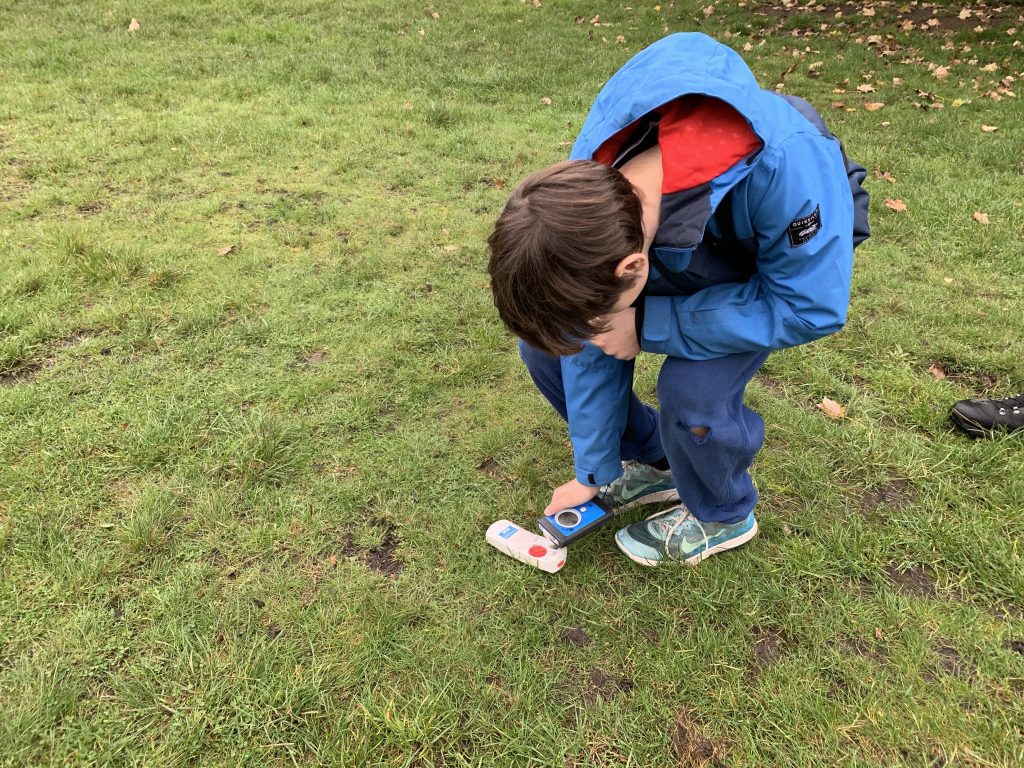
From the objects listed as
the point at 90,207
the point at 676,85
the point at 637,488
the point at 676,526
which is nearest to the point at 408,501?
the point at 637,488

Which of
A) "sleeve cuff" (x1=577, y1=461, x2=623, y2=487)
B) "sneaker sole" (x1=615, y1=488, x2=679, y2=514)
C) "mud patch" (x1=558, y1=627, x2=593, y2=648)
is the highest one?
"sleeve cuff" (x1=577, y1=461, x2=623, y2=487)

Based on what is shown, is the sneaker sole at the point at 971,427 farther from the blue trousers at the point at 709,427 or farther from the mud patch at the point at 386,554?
the mud patch at the point at 386,554

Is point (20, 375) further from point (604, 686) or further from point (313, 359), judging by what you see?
point (604, 686)

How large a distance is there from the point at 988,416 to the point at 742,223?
64.1 inches

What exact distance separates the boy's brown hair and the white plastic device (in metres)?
0.88

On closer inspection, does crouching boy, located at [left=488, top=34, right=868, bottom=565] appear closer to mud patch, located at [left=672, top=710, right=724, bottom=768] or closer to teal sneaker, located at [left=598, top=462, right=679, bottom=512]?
teal sneaker, located at [left=598, top=462, right=679, bottom=512]

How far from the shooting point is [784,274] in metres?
1.47

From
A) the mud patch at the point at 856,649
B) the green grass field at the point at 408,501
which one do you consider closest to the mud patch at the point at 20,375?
the green grass field at the point at 408,501

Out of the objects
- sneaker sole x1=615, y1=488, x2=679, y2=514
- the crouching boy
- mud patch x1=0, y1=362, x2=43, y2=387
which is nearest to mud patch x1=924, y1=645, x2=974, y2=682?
the crouching boy

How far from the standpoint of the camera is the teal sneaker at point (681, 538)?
6.64 ft

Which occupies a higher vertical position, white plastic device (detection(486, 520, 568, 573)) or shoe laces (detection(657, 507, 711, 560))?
white plastic device (detection(486, 520, 568, 573))

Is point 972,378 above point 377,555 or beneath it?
beneath

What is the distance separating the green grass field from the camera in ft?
5.43

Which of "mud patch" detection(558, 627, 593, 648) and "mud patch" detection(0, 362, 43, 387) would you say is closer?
"mud patch" detection(558, 627, 593, 648)
